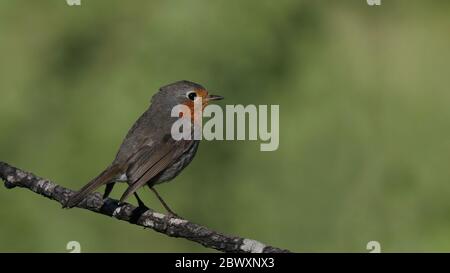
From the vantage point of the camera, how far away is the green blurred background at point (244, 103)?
7527 millimetres

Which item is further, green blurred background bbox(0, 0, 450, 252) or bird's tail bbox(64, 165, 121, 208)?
green blurred background bbox(0, 0, 450, 252)

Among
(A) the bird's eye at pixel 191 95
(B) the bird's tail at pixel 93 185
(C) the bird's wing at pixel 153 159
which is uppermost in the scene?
(A) the bird's eye at pixel 191 95

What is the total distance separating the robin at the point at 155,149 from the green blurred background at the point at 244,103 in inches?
57.3

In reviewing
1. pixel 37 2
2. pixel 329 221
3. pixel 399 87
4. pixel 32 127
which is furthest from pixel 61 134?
pixel 399 87

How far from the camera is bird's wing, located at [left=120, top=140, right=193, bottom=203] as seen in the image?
565 cm

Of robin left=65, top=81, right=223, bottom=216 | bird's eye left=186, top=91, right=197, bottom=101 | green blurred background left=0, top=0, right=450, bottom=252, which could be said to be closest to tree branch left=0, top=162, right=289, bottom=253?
robin left=65, top=81, right=223, bottom=216

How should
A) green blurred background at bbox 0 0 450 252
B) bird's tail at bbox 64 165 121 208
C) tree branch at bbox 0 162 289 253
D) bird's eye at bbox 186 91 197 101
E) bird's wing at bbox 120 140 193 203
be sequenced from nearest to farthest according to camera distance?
tree branch at bbox 0 162 289 253
bird's tail at bbox 64 165 121 208
bird's wing at bbox 120 140 193 203
bird's eye at bbox 186 91 197 101
green blurred background at bbox 0 0 450 252

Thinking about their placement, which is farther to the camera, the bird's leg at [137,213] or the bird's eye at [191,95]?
the bird's eye at [191,95]

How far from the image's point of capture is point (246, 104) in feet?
25.8

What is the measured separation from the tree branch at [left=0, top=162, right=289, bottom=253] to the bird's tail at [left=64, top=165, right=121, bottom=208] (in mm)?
166

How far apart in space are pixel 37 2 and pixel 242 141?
256cm

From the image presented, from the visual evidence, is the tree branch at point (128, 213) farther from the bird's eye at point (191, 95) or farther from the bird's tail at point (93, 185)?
the bird's eye at point (191, 95)

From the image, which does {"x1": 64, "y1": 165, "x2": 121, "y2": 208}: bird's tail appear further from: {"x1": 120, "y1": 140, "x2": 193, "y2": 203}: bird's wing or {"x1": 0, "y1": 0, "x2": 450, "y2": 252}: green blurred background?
{"x1": 0, "y1": 0, "x2": 450, "y2": 252}: green blurred background

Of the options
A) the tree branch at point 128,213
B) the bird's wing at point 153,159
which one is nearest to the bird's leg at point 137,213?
the tree branch at point 128,213
